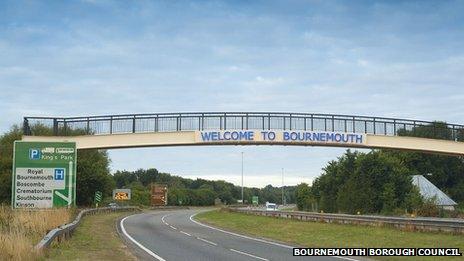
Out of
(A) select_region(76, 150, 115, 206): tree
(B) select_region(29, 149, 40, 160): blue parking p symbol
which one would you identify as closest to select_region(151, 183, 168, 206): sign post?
(A) select_region(76, 150, 115, 206): tree

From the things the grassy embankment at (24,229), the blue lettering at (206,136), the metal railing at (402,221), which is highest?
the blue lettering at (206,136)

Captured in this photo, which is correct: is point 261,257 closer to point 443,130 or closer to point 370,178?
point 443,130

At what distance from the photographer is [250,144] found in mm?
38625

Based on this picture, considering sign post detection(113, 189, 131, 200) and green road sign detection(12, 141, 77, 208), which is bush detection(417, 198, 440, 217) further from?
sign post detection(113, 189, 131, 200)

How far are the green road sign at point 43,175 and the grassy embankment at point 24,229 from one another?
47.3 inches

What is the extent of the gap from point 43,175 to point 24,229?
37.0 ft

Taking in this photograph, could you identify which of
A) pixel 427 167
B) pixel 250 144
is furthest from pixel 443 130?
pixel 427 167

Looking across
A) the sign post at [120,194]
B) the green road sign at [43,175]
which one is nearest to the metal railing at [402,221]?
the green road sign at [43,175]

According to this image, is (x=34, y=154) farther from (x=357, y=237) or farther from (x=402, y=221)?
(x=402, y=221)

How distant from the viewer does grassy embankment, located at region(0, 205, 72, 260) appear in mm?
13023

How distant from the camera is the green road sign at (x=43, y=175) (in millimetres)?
29781

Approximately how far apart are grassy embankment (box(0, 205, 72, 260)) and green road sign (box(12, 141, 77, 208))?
1202 millimetres

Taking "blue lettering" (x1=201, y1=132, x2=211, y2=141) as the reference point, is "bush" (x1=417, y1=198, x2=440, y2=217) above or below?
below

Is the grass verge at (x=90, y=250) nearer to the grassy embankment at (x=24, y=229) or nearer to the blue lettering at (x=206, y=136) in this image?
the grassy embankment at (x=24, y=229)
